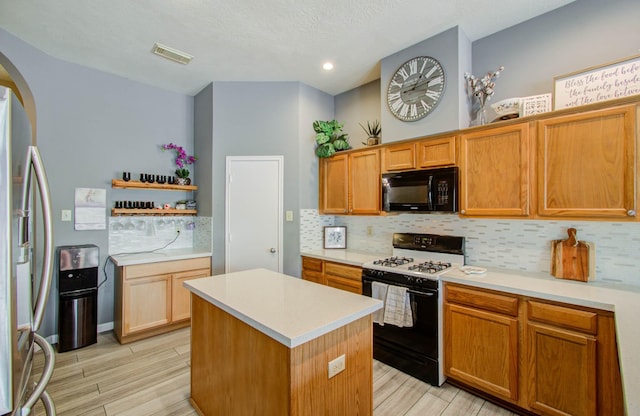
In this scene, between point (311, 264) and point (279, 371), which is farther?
point (311, 264)

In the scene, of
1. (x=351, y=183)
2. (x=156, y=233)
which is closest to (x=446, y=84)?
(x=351, y=183)

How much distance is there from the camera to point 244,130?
3.67 m

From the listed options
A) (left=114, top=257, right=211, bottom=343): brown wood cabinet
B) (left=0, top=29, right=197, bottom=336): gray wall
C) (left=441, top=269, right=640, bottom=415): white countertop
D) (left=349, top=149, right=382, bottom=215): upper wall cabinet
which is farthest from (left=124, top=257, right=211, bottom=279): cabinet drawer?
(left=441, top=269, right=640, bottom=415): white countertop

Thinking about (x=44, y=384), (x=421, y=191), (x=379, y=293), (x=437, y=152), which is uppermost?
(x=437, y=152)

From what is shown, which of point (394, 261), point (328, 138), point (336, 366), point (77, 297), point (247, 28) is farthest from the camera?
point (328, 138)

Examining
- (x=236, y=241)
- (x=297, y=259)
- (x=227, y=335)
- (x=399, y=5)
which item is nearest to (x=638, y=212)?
(x=399, y=5)

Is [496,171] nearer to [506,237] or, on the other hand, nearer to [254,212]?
[506,237]

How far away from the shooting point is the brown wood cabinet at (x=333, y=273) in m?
2.97

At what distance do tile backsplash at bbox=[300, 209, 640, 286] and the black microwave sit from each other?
35 cm

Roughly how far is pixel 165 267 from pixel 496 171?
3.40 m

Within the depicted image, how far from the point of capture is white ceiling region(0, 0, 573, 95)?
89.9 inches

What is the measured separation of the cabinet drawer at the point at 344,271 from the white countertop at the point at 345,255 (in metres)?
0.06

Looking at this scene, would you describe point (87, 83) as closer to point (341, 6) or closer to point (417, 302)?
point (341, 6)

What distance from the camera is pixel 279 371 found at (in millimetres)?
1307
